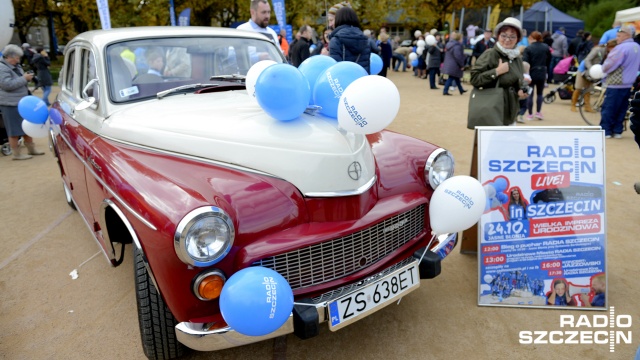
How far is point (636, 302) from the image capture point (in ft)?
10.2

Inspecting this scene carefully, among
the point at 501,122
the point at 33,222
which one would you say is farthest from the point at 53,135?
the point at 501,122

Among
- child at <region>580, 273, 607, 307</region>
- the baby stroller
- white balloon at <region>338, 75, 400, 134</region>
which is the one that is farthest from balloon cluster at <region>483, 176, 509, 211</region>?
the baby stroller

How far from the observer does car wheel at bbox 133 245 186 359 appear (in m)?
2.26

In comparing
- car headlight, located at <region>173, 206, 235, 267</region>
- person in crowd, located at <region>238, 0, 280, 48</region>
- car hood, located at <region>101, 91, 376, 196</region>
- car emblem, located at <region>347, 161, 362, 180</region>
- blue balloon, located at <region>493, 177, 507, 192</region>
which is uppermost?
person in crowd, located at <region>238, 0, 280, 48</region>

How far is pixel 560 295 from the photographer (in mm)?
3043

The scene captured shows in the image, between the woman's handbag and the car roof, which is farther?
the woman's handbag

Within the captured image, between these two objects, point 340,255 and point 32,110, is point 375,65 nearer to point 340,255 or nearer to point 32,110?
point 340,255

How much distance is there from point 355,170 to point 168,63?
71.0 inches

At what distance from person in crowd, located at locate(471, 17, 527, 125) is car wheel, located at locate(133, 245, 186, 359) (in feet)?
11.9

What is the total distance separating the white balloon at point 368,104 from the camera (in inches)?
89.7

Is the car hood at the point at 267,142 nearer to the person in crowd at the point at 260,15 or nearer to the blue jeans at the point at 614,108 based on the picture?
the person in crowd at the point at 260,15

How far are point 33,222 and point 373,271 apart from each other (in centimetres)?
403

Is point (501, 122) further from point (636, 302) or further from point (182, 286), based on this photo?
point (182, 286)

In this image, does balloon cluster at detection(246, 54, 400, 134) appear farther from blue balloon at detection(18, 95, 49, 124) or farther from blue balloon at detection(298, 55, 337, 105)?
blue balloon at detection(18, 95, 49, 124)
